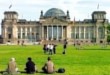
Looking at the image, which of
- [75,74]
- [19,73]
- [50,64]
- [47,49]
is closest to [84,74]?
[75,74]

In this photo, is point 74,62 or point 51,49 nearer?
point 74,62

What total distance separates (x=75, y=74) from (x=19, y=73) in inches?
155

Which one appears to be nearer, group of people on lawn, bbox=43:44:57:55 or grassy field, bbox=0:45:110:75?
grassy field, bbox=0:45:110:75

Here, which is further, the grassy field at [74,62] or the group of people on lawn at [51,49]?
the group of people on lawn at [51,49]

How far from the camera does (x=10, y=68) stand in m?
29.1

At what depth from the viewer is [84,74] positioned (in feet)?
97.1

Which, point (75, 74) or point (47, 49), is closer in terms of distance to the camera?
point (75, 74)

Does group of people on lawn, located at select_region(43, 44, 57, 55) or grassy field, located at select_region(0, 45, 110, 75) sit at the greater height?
group of people on lawn, located at select_region(43, 44, 57, 55)

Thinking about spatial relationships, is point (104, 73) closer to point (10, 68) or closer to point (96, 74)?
point (96, 74)

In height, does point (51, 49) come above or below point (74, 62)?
above

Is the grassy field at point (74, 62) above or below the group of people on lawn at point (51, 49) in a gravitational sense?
below

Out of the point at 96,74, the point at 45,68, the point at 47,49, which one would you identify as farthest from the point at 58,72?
the point at 47,49

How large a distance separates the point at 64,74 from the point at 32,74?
224 centimetres

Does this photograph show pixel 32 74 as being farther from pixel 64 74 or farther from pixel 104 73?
pixel 104 73
